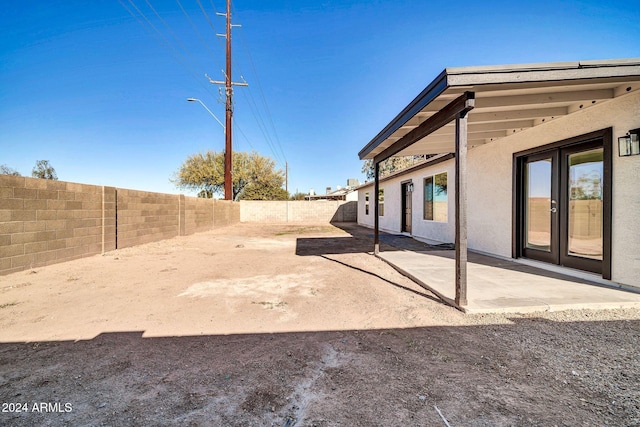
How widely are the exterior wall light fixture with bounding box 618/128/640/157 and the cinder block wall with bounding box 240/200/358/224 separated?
17.9m

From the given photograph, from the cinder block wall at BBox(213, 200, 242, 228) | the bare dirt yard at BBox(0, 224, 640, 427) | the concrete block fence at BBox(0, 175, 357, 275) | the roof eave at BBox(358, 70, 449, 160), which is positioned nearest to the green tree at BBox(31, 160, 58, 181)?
the cinder block wall at BBox(213, 200, 242, 228)

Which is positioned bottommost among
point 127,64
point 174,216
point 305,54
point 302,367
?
point 302,367

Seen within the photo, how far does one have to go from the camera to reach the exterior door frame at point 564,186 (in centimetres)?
372

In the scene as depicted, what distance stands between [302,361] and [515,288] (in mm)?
3245

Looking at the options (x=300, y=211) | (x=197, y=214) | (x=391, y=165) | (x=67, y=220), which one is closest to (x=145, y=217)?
(x=67, y=220)

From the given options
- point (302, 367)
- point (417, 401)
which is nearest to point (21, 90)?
point (302, 367)

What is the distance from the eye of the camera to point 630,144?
3479 mm

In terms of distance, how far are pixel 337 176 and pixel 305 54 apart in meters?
31.6

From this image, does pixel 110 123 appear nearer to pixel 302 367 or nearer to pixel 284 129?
pixel 284 129

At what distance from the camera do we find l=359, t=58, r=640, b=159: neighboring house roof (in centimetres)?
294

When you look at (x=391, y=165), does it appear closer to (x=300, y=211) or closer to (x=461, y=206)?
(x=300, y=211)

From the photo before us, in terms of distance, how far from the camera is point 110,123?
51.9 feet

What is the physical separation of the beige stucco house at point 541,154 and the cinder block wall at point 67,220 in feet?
21.3

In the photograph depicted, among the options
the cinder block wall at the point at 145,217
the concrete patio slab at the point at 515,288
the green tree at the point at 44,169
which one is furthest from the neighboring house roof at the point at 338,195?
the green tree at the point at 44,169
